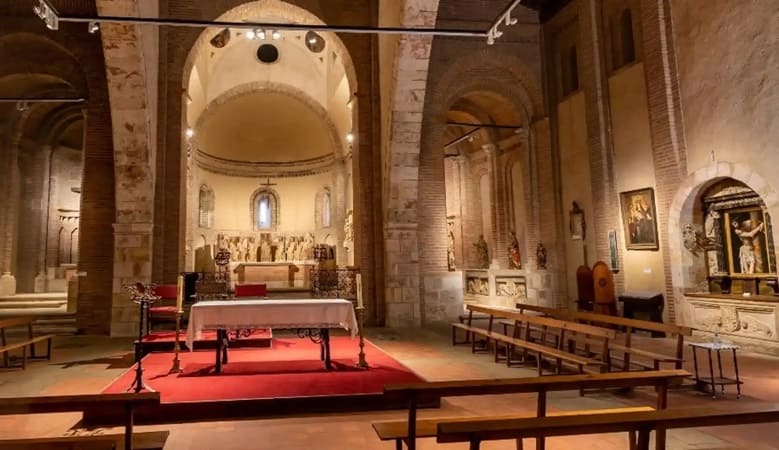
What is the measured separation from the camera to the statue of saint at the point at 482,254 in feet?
59.3

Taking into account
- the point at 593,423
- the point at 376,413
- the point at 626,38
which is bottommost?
the point at 376,413

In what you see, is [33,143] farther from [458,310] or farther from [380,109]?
[458,310]

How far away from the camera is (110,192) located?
10891 millimetres

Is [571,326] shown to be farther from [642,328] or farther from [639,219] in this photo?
[639,219]

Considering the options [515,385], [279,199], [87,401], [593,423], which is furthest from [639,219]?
[279,199]

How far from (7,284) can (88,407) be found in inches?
614

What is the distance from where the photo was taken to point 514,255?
16.0 metres

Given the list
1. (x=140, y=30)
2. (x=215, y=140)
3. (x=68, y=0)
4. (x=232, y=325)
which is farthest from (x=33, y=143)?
(x=232, y=325)

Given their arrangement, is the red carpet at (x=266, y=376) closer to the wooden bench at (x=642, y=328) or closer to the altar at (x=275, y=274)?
the wooden bench at (x=642, y=328)

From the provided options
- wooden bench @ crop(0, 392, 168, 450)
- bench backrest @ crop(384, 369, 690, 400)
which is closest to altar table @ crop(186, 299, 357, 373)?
wooden bench @ crop(0, 392, 168, 450)

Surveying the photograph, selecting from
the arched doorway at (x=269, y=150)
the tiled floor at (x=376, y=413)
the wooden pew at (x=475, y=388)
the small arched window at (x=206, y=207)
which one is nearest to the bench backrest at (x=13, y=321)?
the tiled floor at (x=376, y=413)

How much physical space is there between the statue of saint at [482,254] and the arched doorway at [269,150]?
15.6 ft

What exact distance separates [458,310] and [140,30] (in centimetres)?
906

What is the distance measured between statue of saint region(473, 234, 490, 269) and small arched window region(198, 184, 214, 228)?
35.2 feet
